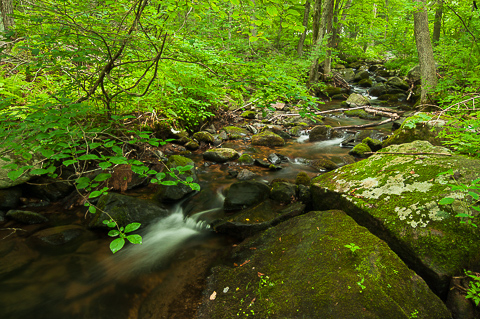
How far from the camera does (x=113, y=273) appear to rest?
358cm

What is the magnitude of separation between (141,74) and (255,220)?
391 centimetres

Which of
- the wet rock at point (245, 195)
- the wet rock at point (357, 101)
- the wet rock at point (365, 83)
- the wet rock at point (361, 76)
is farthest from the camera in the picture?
the wet rock at point (361, 76)

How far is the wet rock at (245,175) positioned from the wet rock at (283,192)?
1537 millimetres

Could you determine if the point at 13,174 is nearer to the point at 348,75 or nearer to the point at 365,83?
the point at 365,83

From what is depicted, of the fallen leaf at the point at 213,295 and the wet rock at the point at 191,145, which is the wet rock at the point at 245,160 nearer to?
the wet rock at the point at 191,145

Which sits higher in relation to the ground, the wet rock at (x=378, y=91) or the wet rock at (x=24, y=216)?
the wet rock at (x=378, y=91)

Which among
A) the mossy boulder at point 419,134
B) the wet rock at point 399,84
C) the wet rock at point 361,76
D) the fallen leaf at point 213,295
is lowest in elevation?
the fallen leaf at point 213,295

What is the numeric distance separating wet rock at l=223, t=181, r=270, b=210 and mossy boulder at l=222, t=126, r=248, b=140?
4.74m

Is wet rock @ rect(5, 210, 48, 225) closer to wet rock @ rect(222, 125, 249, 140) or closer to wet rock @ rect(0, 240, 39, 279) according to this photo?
wet rock @ rect(0, 240, 39, 279)

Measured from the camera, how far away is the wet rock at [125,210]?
14.0ft

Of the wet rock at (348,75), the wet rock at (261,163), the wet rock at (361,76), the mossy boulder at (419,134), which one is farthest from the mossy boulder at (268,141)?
the wet rock at (348,75)

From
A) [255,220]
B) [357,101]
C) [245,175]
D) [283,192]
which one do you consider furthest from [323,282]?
[357,101]

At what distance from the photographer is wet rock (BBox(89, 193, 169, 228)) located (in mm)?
4266

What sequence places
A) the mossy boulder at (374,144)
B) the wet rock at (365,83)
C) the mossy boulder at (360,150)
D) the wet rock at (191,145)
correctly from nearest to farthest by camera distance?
the mossy boulder at (360,150) < the mossy boulder at (374,144) < the wet rock at (191,145) < the wet rock at (365,83)
